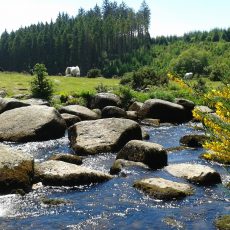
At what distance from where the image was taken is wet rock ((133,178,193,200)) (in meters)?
14.9

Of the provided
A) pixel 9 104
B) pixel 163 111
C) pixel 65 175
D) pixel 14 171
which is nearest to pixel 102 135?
pixel 65 175

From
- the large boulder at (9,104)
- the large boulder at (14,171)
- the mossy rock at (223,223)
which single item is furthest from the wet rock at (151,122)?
the mossy rock at (223,223)

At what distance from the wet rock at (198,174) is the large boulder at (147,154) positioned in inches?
48.1

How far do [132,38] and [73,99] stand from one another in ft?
315

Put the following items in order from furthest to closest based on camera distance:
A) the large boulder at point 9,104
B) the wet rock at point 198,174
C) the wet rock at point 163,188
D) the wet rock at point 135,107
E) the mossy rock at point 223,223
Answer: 1. the wet rock at point 135,107
2. the large boulder at point 9,104
3. the wet rock at point 198,174
4. the wet rock at point 163,188
5. the mossy rock at point 223,223

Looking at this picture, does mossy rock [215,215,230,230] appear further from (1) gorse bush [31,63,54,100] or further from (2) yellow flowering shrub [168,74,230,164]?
(1) gorse bush [31,63,54,100]

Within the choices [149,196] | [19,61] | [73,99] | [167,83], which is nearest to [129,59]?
[19,61]

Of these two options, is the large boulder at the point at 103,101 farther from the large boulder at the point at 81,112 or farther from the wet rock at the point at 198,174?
the wet rock at the point at 198,174

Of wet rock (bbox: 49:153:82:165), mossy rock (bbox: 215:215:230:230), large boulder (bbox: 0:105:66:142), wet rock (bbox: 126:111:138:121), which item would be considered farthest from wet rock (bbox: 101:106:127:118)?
mossy rock (bbox: 215:215:230:230)

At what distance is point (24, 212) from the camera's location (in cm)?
1370

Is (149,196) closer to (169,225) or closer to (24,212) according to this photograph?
(169,225)

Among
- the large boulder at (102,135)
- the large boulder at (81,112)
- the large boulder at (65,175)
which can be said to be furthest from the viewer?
the large boulder at (81,112)

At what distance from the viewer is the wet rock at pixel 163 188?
1489 centimetres

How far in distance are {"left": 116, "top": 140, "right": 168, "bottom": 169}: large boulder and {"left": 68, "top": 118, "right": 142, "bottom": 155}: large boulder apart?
9.54 ft
